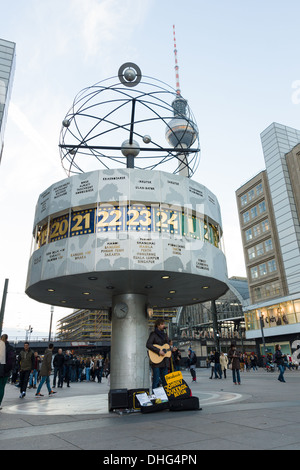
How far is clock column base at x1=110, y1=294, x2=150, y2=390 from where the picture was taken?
40.4ft

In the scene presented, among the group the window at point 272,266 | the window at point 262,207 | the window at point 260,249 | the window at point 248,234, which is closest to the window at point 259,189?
the window at point 262,207

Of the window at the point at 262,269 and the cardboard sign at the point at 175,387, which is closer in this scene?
the cardboard sign at the point at 175,387

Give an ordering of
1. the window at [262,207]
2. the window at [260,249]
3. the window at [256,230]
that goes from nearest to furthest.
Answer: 1. the window at [260,249]
2. the window at [262,207]
3. the window at [256,230]

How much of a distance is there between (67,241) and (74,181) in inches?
92.3

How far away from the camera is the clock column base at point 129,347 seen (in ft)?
40.4

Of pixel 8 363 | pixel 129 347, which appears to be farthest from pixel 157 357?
pixel 8 363

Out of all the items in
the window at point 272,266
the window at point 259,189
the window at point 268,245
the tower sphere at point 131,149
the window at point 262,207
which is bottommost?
the tower sphere at point 131,149

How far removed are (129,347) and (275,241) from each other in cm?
4759

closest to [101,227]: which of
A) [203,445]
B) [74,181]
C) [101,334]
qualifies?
[74,181]

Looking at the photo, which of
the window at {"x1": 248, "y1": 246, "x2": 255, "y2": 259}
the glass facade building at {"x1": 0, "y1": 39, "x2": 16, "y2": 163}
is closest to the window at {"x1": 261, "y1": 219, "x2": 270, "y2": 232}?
the window at {"x1": 248, "y1": 246, "x2": 255, "y2": 259}

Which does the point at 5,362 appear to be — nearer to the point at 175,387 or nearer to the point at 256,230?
the point at 175,387

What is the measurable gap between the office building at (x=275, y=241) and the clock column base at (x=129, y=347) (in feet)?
123

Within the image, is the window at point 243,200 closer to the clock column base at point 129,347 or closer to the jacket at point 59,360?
the jacket at point 59,360

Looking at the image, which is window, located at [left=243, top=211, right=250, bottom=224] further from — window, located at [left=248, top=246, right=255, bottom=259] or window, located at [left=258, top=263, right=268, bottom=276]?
window, located at [left=258, top=263, right=268, bottom=276]
